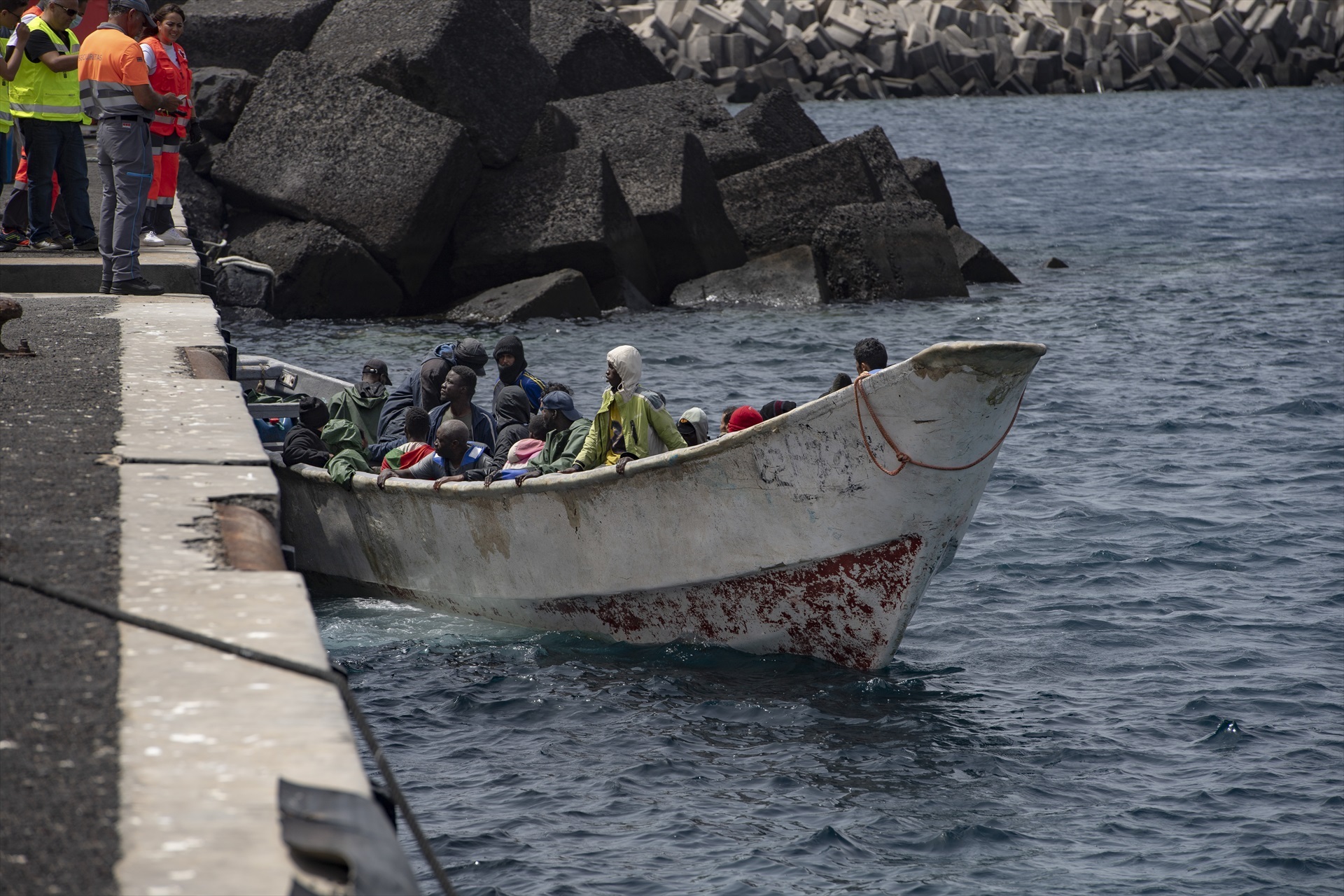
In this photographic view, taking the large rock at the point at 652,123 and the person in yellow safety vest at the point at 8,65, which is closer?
the person in yellow safety vest at the point at 8,65

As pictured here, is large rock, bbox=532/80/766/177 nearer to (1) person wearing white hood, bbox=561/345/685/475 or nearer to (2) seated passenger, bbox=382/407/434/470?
(2) seated passenger, bbox=382/407/434/470

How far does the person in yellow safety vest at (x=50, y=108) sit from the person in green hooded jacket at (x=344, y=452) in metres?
3.26

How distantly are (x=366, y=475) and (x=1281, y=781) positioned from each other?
5.63 meters

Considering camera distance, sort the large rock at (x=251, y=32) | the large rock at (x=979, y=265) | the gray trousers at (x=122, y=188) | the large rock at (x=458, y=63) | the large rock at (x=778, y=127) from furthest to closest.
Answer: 1. the large rock at (x=979, y=265)
2. the large rock at (x=778, y=127)
3. the large rock at (x=251, y=32)
4. the large rock at (x=458, y=63)
5. the gray trousers at (x=122, y=188)

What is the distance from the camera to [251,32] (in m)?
21.4

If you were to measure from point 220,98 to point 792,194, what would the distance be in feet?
27.0

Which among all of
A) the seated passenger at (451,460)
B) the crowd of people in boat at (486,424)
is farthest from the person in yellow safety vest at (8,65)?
the seated passenger at (451,460)

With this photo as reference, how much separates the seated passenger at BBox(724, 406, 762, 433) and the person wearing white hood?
0.41 m

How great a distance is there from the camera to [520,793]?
7.03 meters

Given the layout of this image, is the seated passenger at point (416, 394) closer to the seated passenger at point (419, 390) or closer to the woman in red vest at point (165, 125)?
the seated passenger at point (419, 390)

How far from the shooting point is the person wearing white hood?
8.66m

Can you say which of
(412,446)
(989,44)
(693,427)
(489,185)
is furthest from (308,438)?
(989,44)

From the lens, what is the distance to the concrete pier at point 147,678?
3.15 metres

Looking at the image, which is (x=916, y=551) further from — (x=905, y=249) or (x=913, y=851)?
(x=905, y=249)
